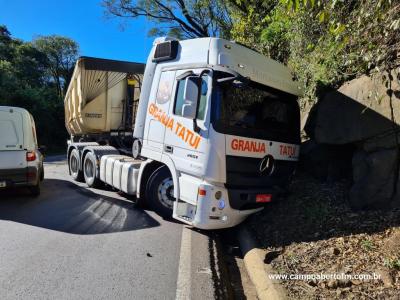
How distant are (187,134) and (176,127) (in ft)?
1.19

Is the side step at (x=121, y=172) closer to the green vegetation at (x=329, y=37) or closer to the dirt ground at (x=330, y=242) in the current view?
the dirt ground at (x=330, y=242)

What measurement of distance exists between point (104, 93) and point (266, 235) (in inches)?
252

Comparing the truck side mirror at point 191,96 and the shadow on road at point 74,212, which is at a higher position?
the truck side mirror at point 191,96

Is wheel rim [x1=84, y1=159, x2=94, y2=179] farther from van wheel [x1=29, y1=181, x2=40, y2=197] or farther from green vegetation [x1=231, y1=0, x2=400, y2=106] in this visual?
green vegetation [x1=231, y1=0, x2=400, y2=106]

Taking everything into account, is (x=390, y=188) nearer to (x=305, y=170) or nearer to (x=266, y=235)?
(x=266, y=235)

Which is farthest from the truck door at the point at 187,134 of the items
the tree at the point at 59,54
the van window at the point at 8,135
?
the tree at the point at 59,54

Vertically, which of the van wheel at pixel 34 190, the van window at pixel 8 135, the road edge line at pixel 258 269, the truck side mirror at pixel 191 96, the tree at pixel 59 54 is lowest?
the van wheel at pixel 34 190

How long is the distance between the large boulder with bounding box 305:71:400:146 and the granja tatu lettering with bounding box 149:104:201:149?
7.96 ft

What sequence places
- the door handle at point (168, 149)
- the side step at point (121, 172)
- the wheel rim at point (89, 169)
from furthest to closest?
the wheel rim at point (89, 169) → the side step at point (121, 172) → the door handle at point (168, 149)

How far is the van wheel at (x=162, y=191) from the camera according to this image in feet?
22.0

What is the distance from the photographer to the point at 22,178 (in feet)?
26.0

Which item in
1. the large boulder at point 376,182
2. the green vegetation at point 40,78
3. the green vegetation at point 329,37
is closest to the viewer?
the green vegetation at point 329,37

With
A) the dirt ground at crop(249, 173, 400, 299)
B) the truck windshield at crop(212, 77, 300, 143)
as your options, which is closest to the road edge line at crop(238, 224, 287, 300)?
the dirt ground at crop(249, 173, 400, 299)

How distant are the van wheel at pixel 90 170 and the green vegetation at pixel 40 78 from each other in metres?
19.2
